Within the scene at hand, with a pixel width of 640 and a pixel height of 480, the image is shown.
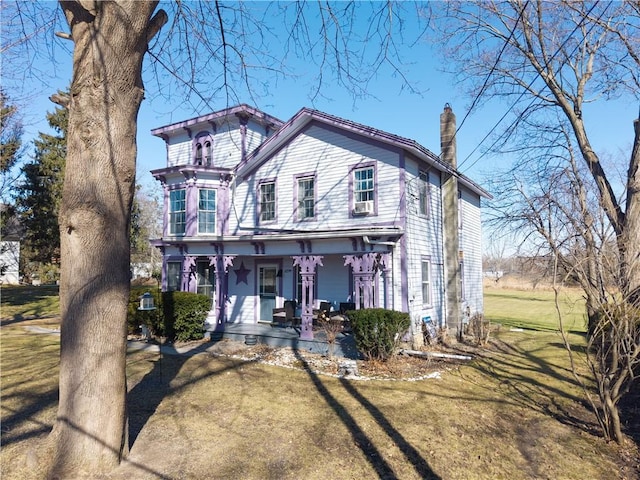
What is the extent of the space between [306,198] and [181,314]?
18.8ft

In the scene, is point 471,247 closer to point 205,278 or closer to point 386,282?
point 386,282

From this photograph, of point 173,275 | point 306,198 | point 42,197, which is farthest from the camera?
point 42,197

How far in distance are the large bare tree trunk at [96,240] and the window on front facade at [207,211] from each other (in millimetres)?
11302

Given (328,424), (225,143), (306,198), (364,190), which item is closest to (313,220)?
(306,198)

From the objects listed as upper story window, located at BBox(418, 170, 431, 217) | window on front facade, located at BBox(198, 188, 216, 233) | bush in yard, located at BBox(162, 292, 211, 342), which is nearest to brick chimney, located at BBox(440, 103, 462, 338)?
upper story window, located at BBox(418, 170, 431, 217)

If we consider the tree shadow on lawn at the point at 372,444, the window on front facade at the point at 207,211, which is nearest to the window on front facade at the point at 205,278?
the window on front facade at the point at 207,211

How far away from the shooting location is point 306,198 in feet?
46.1

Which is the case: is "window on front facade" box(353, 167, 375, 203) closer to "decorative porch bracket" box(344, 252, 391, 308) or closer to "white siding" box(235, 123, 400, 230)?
"white siding" box(235, 123, 400, 230)

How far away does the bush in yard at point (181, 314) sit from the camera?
41.2ft

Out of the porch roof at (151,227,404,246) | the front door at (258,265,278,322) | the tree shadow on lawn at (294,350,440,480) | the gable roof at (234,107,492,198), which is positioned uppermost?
the gable roof at (234,107,492,198)

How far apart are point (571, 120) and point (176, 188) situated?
15.5 m

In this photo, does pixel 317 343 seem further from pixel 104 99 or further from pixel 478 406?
pixel 104 99

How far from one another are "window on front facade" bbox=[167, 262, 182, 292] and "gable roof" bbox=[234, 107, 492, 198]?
469 centimetres

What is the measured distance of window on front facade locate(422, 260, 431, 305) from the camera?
1345cm
